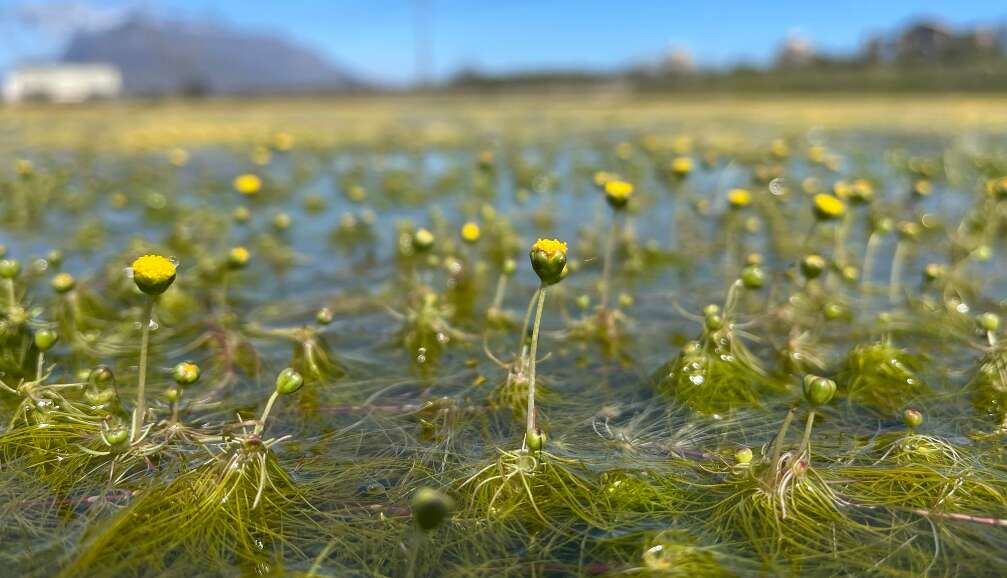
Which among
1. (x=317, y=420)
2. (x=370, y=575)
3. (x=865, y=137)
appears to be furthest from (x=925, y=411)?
(x=865, y=137)

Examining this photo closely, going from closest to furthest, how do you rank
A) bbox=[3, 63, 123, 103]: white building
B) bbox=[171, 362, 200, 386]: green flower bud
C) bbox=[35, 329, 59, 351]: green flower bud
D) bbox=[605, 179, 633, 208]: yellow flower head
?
1. bbox=[171, 362, 200, 386]: green flower bud
2. bbox=[35, 329, 59, 351]: green flower bud
3. bbox=[605, 179, 633, 208]: yellow flower head
4. bbox=[3, 63, 123, 103]: white building

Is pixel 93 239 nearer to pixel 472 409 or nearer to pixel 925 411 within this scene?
pixel 472 409

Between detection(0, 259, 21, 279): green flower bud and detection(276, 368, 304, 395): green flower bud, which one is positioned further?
detection(0, 259, 21, 279): green flower bud

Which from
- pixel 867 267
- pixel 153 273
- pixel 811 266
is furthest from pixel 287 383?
pixel 867 267

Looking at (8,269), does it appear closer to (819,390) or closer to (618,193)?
(618,193)

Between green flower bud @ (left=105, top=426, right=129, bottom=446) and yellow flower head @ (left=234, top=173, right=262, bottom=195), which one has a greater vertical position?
yellow flower head @ (left=234, top=173, right=262, bottom=195)

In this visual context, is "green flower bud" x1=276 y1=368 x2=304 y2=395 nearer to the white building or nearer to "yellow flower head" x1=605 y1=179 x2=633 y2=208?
"yellow flower head" x1=605 y1=179 x2=633 y2=208

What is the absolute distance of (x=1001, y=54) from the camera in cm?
2941

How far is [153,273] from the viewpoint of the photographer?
156 cm

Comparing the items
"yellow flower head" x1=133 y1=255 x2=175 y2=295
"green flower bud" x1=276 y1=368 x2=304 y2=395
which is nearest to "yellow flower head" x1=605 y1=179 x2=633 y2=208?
"green flower bud" x1=276 y1=368 x2=304 y2=395

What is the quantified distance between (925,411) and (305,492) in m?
1.78

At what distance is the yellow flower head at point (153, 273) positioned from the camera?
155 cm

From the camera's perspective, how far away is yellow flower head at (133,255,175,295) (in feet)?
5.10

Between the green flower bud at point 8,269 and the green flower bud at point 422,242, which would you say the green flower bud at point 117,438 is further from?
the green flower bud at point 422,242
